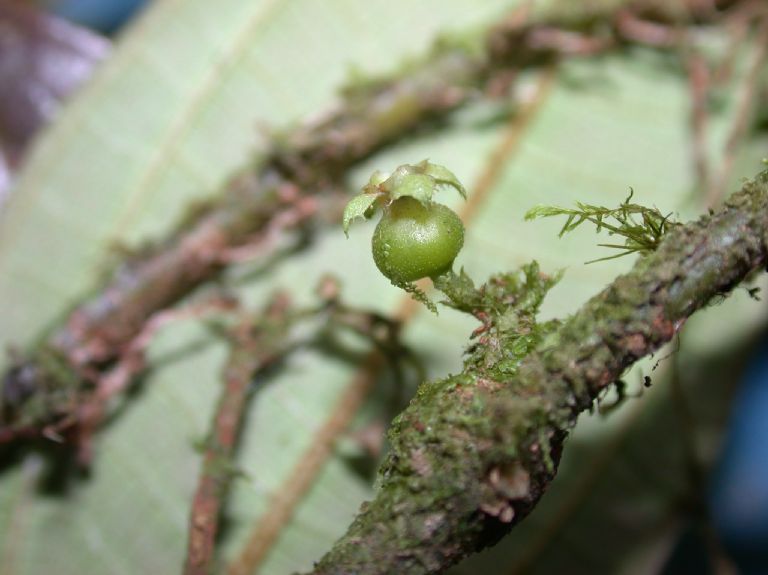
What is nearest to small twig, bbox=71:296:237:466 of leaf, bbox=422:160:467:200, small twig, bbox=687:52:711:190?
leaf, bbox=422:160:467:200

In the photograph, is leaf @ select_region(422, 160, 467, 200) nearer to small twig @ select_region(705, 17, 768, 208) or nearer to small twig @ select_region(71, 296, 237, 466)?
small twig @ select_region(71, 296, 237, 466)

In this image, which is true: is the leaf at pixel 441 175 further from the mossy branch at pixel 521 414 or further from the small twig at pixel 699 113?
the small twig at pixel 699 113

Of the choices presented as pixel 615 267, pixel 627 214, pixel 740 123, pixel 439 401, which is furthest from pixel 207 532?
pixel 740 123

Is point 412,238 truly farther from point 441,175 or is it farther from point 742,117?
point 742,117

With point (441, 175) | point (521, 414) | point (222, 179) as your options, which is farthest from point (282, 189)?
point (521, 414)

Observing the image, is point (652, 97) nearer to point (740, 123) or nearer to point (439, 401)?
point (740, 123)

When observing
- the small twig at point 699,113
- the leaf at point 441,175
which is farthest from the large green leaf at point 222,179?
the leaf at point 441,175
